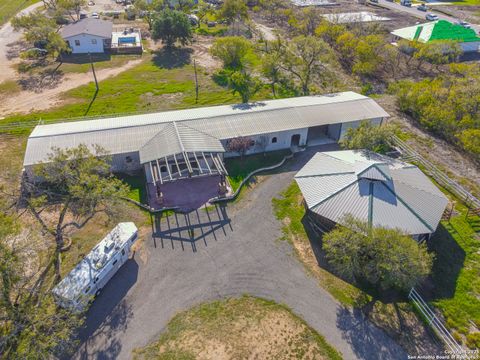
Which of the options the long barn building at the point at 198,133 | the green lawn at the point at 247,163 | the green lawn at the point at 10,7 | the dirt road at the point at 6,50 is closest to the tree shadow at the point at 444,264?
the long barn building at the point at 198,133

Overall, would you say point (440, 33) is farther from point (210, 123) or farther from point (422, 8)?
point (210, 123)

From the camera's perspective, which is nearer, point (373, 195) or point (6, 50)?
point (373, 195)

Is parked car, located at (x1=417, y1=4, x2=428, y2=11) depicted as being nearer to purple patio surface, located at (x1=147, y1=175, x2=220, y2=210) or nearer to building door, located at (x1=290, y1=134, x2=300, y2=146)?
building door, located at (x1=290, y1=134, x2=300, y2=146)

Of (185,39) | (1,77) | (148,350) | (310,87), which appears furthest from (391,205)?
(1,77)

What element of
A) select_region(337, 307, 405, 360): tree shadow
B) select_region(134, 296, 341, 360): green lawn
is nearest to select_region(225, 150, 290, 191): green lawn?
select_region(134, 296, 341, 360): green lawn

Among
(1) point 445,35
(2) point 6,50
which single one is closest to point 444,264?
(1) point 445,35

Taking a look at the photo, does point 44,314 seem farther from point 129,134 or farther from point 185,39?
point 185,39

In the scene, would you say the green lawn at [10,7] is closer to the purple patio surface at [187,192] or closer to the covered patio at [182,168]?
the covered patio at [182,168]
